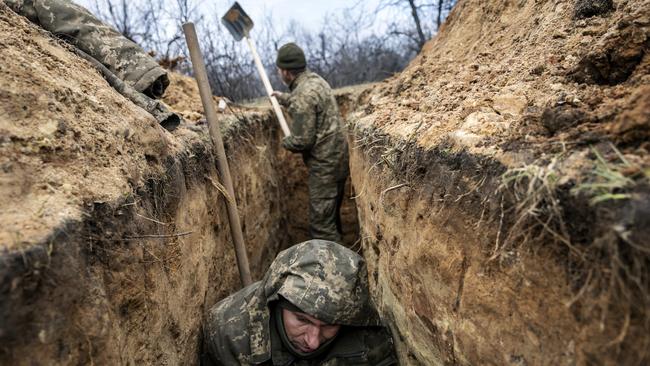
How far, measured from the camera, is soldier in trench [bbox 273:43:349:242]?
4637 mm

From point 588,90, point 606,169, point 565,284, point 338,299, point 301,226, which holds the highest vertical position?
point 588,90

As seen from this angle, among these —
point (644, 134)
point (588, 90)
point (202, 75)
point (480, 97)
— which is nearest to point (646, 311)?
point (644, 134)

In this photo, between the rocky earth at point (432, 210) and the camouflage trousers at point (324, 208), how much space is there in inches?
86.8

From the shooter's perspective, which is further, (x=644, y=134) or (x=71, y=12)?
(x=71, y=12)

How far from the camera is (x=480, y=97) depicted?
2.03 meters

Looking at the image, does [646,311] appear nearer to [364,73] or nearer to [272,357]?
[272,357]

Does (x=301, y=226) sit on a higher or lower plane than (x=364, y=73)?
lower

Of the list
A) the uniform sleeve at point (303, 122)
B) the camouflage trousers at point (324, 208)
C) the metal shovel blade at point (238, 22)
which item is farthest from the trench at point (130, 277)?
the metal shovel blade at point (238, 22)

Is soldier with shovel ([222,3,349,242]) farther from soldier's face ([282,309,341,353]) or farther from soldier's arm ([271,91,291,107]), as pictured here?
soldier's face ([282,309,341,353])

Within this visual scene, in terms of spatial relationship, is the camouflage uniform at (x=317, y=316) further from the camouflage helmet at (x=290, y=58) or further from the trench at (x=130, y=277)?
the camouflage helmet at (x=290, y=58)

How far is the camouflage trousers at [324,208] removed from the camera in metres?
5.05

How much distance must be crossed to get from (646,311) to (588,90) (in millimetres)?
948

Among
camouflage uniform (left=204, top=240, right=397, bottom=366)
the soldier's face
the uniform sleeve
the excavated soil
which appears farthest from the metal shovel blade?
the soldier's face

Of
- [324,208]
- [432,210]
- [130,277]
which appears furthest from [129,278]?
[324,208]
